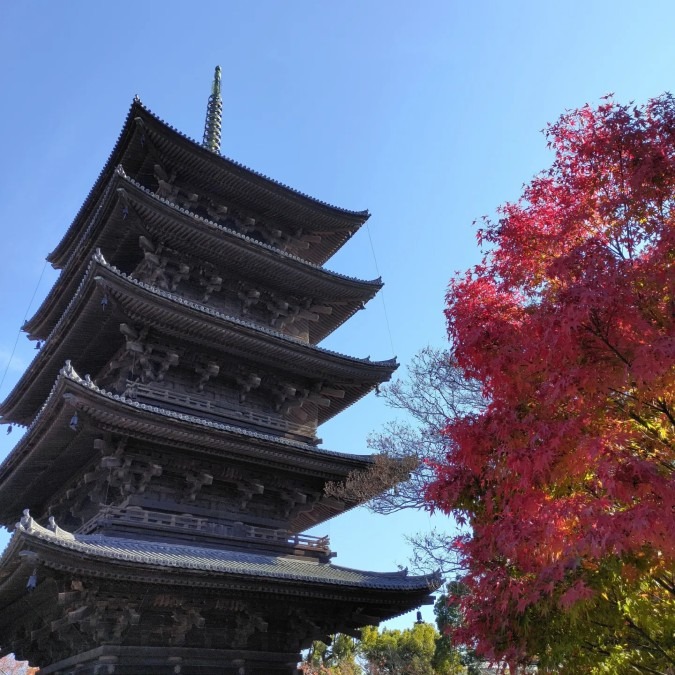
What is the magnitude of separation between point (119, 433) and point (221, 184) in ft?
29.4

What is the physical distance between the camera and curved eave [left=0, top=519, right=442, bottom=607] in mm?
10086

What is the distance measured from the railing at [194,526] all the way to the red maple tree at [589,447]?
7528mm

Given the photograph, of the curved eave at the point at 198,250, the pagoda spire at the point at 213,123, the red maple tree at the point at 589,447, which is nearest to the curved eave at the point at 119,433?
the curved eave at the point at 198,250

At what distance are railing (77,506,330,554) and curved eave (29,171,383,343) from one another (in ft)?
23.8

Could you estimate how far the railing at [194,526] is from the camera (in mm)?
12453

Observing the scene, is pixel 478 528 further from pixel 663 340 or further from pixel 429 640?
pixel 429 640

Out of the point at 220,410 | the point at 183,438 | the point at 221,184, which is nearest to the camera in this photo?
the point at 183,438

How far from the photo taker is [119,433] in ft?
41.5

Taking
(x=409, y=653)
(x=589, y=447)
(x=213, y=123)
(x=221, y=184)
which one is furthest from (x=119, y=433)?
(x=409, y=653)

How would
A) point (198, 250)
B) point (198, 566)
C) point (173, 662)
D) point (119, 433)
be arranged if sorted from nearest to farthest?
1. point (198, 566)
2. point (173, 662)
3. point (119, 433)
4. point (198, 250)

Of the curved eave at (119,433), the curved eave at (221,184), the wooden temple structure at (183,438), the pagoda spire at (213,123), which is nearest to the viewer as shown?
the wooden temple structure at (183,438)

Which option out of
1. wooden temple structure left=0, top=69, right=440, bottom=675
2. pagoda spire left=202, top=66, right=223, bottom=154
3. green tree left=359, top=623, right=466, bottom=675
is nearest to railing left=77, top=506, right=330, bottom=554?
wooden temple structure left=0, top=69, right=440, bottom=675

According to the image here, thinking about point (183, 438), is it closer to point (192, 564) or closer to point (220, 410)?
point (220, 410)

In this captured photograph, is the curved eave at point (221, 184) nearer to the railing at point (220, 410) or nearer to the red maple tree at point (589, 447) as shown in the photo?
the railing at point (220, 410)
